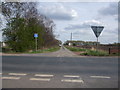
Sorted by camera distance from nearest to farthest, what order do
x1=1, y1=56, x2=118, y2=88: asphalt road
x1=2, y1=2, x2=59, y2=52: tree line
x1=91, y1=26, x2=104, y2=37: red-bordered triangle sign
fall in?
x1=1, y1=56, x2=118, y2=88: asphalt road → x1=91, y1=26, x2=104, y2=37: red-bordered triangle sign → x1=2, y1=2, x2=59, y2=52: tree line

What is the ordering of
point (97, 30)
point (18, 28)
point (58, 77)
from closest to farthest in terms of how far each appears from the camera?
point (58, 77) < point (97, 30) < point (18, 28)

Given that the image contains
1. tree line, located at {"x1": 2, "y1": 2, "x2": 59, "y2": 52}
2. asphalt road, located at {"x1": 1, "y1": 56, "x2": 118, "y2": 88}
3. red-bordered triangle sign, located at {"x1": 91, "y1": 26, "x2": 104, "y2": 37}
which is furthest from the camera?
tree line, located at {"x1": 2, "y1": 2, "x2": 59, "y2": 52}

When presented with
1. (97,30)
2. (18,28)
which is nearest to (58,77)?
(97,30)

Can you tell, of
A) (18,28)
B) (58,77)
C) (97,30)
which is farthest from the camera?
(18,28)

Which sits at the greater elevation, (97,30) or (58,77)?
(97,30)

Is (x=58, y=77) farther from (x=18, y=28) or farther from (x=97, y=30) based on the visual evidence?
(x=18, y=28)

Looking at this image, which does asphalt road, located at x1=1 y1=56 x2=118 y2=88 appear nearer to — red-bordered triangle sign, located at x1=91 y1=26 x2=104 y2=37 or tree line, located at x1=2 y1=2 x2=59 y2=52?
red-bordered triangle sign, located at x1=91 y1=26 x2=104 y2=37

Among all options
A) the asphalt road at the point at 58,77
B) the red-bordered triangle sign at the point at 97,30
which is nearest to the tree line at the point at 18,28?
the red-bordered triangle sign at the point at 97,30

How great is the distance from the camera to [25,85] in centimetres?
630

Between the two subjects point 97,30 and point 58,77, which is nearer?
point 58,77

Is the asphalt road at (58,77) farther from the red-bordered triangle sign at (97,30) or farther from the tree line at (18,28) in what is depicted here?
the tree line at (18,28)

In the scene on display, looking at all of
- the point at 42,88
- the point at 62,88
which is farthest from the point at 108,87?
the point at 42,88

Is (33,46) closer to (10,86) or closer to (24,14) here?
(24,14)

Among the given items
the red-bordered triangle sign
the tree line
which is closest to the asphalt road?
the red-bordered triangle sign
